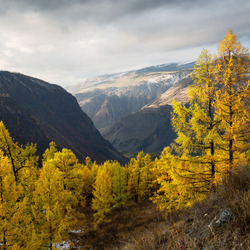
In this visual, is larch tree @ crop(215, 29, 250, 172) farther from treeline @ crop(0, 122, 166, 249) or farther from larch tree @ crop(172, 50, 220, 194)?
treeline @ crop(0, 122, 166, 249)

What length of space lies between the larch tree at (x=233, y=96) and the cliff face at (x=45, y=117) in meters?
73.6

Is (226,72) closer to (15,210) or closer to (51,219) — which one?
(15,210)

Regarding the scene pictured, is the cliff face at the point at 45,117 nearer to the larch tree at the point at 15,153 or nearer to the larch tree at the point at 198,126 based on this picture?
the larch tree at the point at 15,153

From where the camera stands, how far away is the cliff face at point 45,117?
249 feet

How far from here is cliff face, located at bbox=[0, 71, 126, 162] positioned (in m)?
75.8

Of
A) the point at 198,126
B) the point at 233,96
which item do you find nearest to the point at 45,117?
the point at 198,126

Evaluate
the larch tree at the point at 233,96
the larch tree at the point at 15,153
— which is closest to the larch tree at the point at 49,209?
the larch tree at the point at 15,153

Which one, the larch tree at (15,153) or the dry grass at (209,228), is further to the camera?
the larch tree at (15,153)

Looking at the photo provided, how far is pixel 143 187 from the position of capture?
3012 centimetres

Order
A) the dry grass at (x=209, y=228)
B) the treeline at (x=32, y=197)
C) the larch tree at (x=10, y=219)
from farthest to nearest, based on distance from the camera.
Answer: the treeline at (x=32, y=197) < the larch tree at (x=10, y=219) < the dry grass at (x=209, y=228)

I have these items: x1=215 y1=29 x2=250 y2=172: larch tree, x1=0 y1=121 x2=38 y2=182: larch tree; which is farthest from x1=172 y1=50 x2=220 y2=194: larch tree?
x1=0 y1=121 x2=38 y2=182: larch tree

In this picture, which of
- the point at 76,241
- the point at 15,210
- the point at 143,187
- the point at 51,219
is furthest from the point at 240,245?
the point at 143,187

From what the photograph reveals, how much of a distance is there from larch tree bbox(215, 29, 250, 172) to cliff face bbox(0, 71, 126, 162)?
73.6 meters

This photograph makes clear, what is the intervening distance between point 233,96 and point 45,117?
4930 inches
